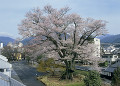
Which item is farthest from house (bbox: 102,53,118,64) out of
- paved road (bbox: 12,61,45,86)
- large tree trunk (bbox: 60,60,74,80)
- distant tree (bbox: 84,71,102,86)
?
distant tree (bbox: 84,71,102,86)

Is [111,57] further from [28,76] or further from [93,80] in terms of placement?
[93,80]

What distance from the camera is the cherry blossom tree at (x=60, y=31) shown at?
16.7 m

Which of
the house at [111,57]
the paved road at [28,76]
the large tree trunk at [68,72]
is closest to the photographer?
the paved road at [28,76]

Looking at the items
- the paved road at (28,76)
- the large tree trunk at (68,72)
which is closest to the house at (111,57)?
the paved road at (28,76)

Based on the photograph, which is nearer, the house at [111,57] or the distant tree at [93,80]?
the distant tree at [93,80]

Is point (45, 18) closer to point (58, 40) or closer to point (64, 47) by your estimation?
point (58, 40)

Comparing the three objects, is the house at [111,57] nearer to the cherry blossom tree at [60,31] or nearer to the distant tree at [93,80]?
the cherry blossom tree at [60,31]

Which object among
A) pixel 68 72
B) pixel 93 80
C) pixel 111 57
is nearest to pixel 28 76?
pixel 68 72

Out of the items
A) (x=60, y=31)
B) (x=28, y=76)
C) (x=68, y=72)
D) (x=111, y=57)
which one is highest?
(x=60, y=31)

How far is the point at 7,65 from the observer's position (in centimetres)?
1322

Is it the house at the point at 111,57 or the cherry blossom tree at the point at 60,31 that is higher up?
the cherry blossom tree at the point at 60,31

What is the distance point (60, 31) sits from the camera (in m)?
16.8

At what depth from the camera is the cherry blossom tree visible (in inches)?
657

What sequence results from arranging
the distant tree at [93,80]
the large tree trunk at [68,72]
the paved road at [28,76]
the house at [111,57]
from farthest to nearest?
the house at [111,57] → the large tree trunk at [68,72] → the paved road at [28,76] → the distant tree at [93,80]
